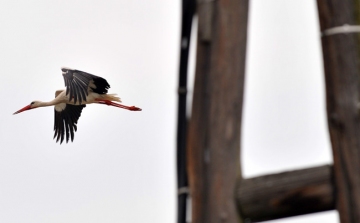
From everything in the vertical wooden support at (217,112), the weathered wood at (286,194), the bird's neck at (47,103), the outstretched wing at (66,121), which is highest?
the bird's neck at (47,103)

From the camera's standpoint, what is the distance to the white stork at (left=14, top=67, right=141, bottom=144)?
1490 cm

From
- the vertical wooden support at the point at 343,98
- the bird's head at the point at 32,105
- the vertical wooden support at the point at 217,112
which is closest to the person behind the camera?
the vertical wooden support at the point at 343,98

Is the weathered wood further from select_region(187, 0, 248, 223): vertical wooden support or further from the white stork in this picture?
the white stork

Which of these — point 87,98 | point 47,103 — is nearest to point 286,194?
point 87,98

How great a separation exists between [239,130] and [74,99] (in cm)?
1205

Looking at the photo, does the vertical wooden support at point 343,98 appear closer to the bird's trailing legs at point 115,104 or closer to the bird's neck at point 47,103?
the bird's trailing legs at point 115,104

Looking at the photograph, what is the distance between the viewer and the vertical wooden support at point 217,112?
3.57 metres

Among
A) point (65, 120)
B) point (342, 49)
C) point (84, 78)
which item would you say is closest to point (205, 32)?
point (342, 49)

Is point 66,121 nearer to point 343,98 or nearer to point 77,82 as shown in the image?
point 77,82

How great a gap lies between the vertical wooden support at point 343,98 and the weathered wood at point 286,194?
0.06 meters

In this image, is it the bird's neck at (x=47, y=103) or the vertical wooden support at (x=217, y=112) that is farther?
the bird's neck at (x=47, y=103)

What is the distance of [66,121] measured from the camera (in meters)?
17.3

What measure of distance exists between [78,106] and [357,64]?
46.7ft

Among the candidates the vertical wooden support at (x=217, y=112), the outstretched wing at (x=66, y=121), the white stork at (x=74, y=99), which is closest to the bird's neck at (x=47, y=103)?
the white stork at (x=74, y=99)
